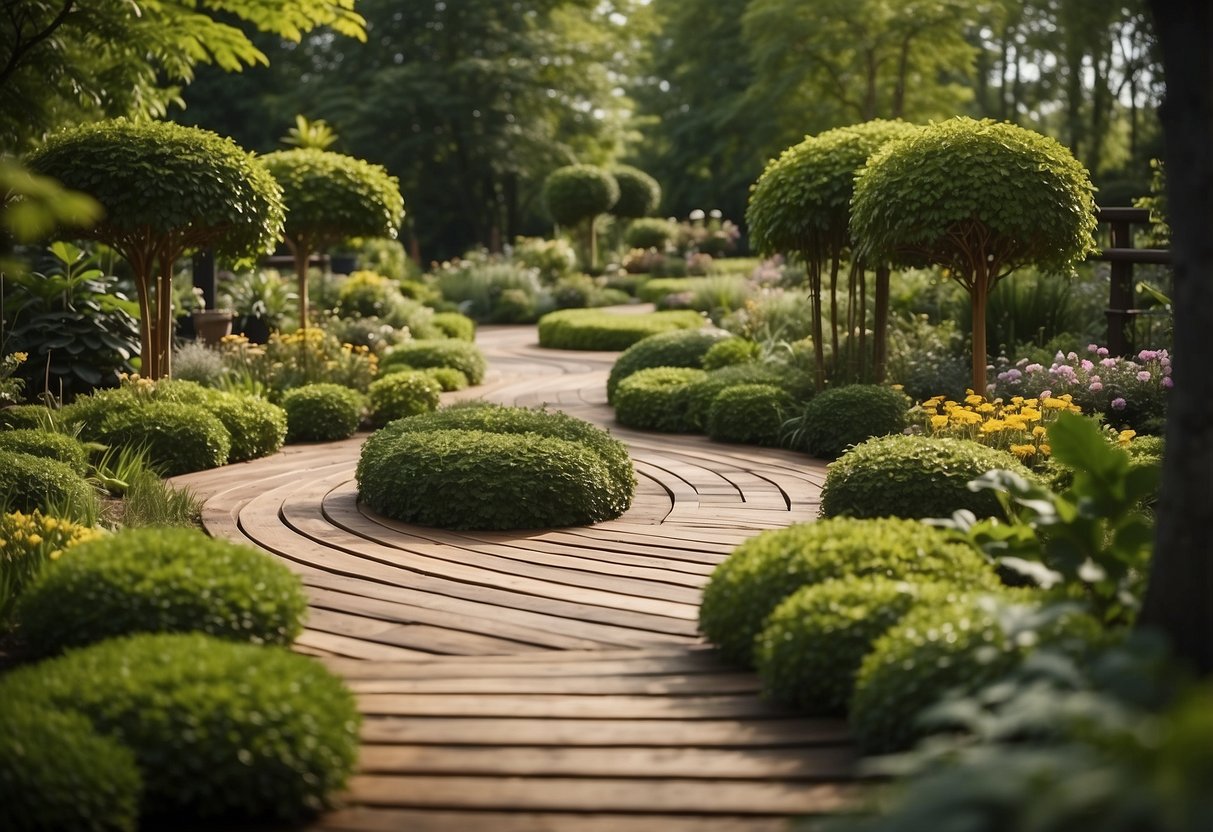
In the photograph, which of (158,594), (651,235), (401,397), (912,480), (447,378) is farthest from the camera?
(651,235)

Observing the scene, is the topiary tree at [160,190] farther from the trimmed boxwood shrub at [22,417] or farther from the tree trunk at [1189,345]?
the tree trunk at [1189,345]

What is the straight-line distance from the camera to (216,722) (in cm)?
304

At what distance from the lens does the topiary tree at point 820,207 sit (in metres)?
8.76

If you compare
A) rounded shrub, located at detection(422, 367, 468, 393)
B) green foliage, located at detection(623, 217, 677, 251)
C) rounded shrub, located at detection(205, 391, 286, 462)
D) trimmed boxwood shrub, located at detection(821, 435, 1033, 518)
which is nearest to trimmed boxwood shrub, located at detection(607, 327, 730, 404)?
rounded shrub, located at detection(422, 367, 468, 393)

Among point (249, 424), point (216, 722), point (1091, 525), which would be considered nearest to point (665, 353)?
point (249, 424)

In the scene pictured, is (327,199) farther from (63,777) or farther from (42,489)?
(63,777)

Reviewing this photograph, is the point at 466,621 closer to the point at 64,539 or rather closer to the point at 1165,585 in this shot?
the point at 64,539

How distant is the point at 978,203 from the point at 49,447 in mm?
5281

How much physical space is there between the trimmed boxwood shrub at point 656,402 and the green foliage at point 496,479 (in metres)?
2.96

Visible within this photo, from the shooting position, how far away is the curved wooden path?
3.06m

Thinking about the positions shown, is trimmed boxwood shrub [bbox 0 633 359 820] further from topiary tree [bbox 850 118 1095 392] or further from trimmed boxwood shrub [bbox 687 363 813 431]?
trimmed boxwood shrub [bbox 687 363 813 431]

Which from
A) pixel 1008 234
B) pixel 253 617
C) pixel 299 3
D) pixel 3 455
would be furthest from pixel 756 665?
pixel 299 3

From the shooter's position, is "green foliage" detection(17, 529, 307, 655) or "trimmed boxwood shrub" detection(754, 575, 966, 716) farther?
"green foliage" detection(17, 529, 307, 655)

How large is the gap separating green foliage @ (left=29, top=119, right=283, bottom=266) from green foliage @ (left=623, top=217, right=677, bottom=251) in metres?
18.7
